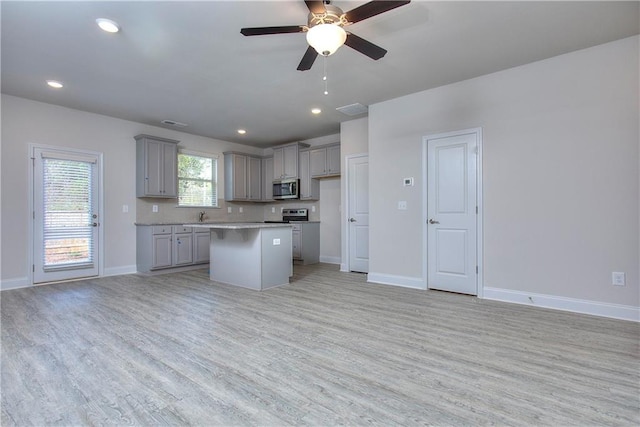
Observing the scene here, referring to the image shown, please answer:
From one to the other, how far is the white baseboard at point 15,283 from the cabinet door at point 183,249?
201 cm

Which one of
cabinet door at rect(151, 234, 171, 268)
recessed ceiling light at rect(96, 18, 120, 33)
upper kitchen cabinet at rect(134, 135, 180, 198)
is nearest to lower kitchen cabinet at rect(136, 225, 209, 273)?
cabinet door at rect(151, 234, 171, 268)

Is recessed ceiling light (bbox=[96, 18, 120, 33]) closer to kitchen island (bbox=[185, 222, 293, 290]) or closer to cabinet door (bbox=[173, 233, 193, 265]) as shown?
kitchen island (bbox=[185, 222, 293, 290])

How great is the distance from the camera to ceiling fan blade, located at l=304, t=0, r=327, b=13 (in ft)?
7.17

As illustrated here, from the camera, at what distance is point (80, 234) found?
5.06 meters

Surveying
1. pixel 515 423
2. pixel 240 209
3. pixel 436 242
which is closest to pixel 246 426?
pixel 515 423

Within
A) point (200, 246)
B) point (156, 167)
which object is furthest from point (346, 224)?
point (156, 167)

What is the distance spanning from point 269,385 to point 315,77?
Answer: 3.36 meters

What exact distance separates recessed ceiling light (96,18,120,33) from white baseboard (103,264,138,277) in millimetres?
3976

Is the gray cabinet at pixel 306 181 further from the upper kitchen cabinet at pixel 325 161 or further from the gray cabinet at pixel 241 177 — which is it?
the gray cabinet at pixel 241 177

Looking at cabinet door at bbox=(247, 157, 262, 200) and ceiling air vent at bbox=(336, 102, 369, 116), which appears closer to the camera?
ceiling air vent at bbox=(336, 102, 369, 116)

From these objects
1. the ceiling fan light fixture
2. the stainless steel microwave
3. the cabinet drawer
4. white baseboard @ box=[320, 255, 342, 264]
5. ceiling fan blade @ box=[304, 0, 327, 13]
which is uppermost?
ceiling fan blade @ box=[304, 0, 327, 13]

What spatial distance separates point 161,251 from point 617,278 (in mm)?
6276

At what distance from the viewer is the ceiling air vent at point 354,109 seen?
495cm

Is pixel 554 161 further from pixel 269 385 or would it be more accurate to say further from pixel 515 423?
pixel 269 385
